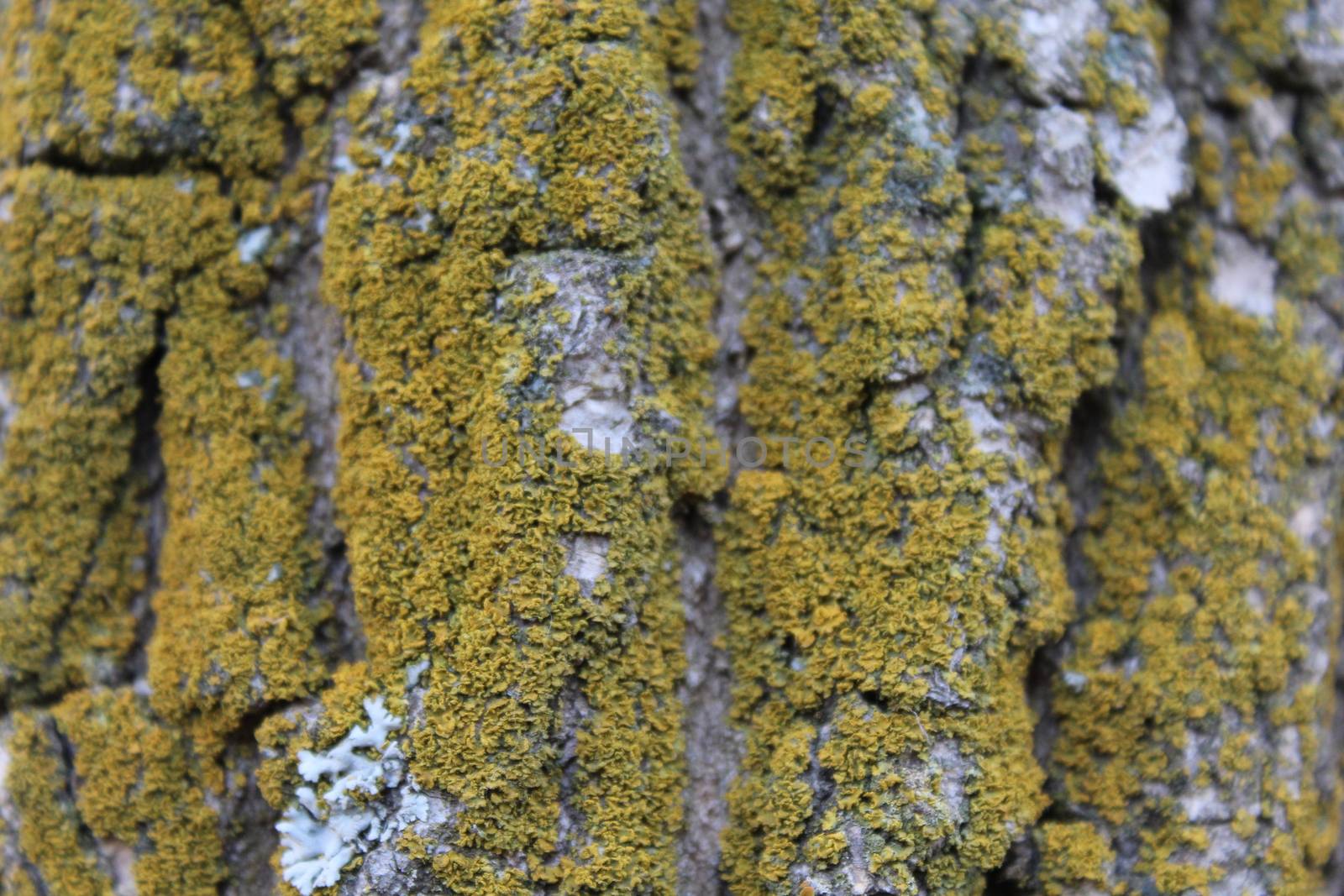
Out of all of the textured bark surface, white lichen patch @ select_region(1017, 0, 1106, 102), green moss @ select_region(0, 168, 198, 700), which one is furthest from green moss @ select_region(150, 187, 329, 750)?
white lichen patch @ select_region(1017, 0, 1106, 102)

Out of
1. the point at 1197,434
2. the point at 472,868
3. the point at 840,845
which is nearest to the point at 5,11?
the point at 472,868

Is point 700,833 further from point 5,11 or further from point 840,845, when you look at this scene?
point 5,11

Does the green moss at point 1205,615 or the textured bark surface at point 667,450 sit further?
the green moss at point 1205,615

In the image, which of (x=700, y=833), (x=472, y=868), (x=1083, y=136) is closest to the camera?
(x=472, y=868)

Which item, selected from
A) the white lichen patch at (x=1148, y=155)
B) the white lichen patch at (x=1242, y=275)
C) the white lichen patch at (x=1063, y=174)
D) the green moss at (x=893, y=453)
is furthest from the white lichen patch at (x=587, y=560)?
the white lichen patch at (x=1242, y=275)

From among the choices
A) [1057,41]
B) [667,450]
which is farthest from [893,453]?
[1057,41]

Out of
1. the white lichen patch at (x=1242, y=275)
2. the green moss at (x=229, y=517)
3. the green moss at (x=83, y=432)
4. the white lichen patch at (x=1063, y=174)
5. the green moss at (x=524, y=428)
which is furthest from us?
the white lichen patch at (x=1242, y=275)

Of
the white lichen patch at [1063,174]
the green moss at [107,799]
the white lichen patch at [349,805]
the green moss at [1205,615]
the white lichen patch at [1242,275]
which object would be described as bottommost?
the green moss at [107,799]

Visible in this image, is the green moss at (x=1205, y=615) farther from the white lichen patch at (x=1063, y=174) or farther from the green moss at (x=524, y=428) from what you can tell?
the green moss at (x=524, y=428)
